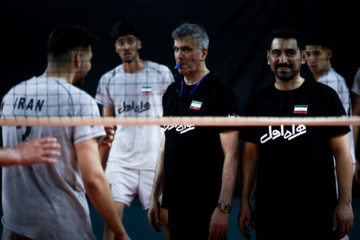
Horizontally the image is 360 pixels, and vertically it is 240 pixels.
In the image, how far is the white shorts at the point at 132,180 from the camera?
12.1 ft

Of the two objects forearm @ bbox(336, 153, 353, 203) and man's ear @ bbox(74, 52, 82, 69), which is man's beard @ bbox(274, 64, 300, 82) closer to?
forearm @ bbox(336, 153, 353, 203)

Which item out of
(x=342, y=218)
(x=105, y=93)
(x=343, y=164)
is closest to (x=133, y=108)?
(x=105, y=93)

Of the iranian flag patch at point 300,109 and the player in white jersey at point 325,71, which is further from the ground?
the player in white jersey at point 325,71

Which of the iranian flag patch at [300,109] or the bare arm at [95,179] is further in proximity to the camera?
the iranian flag patch at [300,109]

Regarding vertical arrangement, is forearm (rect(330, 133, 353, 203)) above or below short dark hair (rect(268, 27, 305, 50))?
below

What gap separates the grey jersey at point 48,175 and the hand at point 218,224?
0.74 m

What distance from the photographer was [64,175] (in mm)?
2049

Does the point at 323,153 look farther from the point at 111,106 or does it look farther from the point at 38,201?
the point at 111,106

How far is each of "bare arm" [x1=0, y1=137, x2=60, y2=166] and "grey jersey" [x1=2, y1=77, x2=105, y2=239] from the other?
9 centimetres

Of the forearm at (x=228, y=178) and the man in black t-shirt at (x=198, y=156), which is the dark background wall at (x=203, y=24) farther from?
the forearm at (x=228, y=178)

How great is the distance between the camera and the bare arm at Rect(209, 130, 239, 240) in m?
2.33

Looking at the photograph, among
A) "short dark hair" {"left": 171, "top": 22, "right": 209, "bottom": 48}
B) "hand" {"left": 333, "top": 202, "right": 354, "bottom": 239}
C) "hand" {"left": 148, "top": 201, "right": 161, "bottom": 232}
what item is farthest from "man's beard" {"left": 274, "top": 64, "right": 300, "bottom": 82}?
"hand" {"left": 148, "top": 201, "right": 161, "bottom": 232}

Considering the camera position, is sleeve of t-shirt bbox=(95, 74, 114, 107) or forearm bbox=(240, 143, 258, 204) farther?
sleeve of t-shirt bbox=(95, 74, 114, 107)

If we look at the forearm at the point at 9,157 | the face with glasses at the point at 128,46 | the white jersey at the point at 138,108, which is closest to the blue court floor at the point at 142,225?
the white jersey at the point at 138,108
